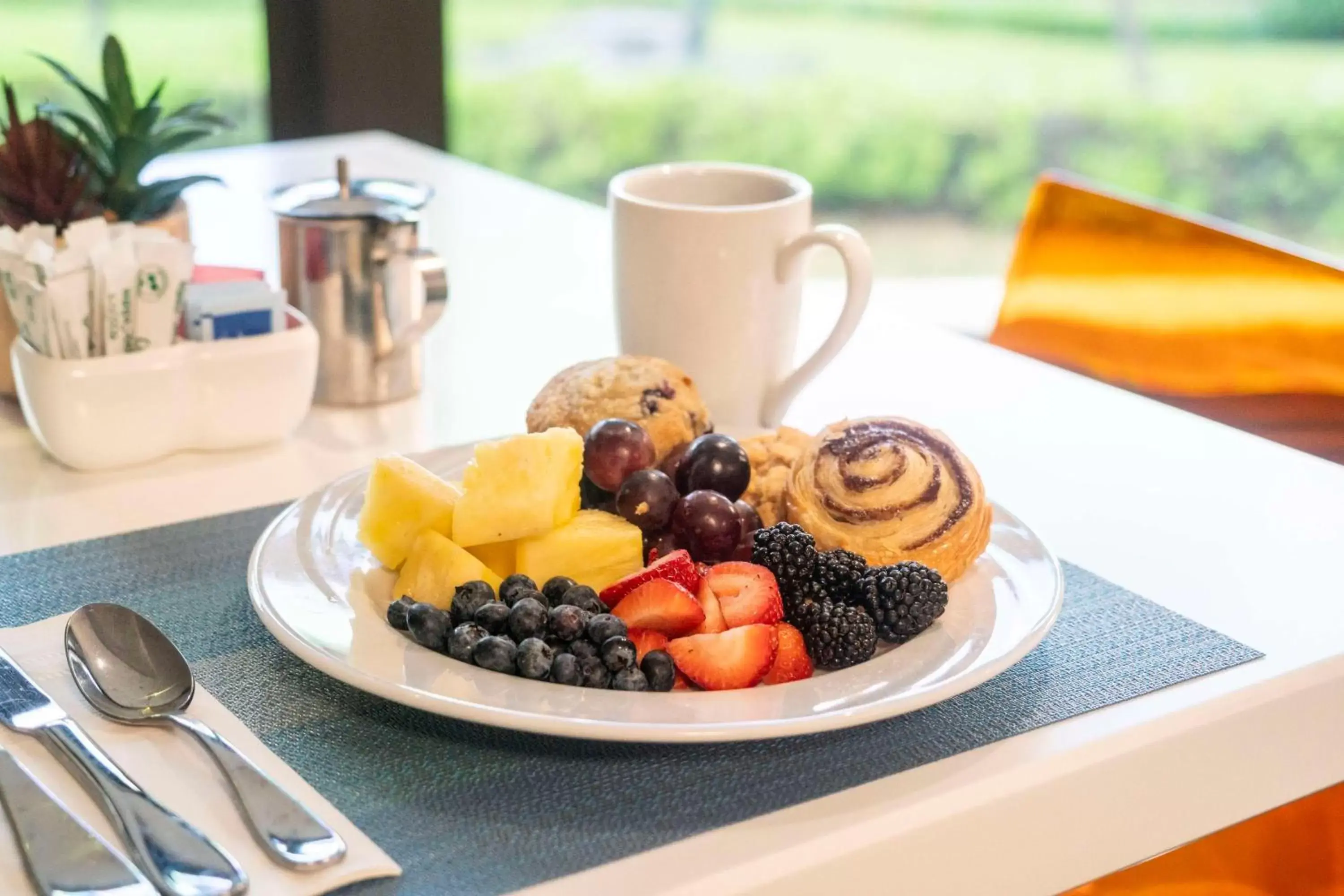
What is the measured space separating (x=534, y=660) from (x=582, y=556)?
10cm

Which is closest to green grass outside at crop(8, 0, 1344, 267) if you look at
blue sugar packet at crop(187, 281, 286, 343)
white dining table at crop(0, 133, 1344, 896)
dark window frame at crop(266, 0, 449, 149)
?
dark window frame at crop(266, 0, 449, 149)

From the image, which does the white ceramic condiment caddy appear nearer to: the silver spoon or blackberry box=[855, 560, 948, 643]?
the silver spoon

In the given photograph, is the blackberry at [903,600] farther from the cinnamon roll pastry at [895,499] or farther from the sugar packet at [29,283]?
the sugar packet at [29,283]

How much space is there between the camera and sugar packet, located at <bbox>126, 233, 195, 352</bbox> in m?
0.98

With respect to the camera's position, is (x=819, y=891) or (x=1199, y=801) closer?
(x=819, y=891)

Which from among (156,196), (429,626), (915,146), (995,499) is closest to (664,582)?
(429,626)

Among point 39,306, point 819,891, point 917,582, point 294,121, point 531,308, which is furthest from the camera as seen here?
point 294,121

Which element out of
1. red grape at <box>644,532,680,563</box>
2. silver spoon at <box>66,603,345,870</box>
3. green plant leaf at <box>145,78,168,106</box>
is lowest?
silver spoon at <box>66,603,345,870</box>

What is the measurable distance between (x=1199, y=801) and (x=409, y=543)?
43cm

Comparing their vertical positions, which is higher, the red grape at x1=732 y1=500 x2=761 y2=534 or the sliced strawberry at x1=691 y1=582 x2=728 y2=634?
the red grape at x1=732 y1=500 x2=761 y2=534

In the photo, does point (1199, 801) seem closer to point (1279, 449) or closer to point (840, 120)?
point (1279, 449)

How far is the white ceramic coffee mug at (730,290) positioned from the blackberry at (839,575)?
372 mm

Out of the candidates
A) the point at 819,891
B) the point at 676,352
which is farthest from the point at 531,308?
the point at 819,891

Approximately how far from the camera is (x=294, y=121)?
107 inches
